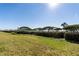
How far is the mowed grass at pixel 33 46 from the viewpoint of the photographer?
3.67 metres

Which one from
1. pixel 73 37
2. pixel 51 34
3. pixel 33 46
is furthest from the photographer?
pixel 73 37

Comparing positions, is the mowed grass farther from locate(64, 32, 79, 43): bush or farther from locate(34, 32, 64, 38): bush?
locate(64, 32, 79, 43): bush

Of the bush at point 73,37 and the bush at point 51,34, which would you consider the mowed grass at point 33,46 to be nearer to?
the bush at point 51,34

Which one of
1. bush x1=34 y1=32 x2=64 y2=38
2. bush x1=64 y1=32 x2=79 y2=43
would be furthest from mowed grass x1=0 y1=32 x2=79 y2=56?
bush x1=64 y1=32 x2=79 y2=43

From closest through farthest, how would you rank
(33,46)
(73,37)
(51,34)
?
(33,46) < (51,34) < (73,37)

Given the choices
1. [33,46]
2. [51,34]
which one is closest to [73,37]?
[51,34]

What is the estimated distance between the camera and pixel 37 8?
3.77 m

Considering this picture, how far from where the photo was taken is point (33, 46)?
386 cm

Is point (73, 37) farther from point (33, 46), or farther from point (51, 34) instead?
point (33, 46)

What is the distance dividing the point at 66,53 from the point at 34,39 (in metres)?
0.69

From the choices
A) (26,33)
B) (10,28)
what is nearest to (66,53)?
(26,33)

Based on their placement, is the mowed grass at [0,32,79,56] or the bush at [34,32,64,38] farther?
the bush at [34,32,64,38]

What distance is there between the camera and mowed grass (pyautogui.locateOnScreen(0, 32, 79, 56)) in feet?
12.1

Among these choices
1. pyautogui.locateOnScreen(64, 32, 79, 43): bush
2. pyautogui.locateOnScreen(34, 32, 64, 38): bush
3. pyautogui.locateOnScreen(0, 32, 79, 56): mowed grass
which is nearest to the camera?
pyautogui.locateOnScreen(0, 32, 79, 56): mowed grass
